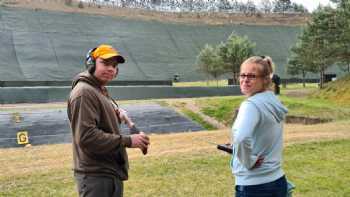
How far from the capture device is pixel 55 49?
38125mm

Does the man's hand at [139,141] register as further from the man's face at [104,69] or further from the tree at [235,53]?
the tree at [235,53]

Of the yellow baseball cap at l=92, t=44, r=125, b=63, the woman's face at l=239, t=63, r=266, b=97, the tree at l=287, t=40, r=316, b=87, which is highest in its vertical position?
the yellow baseball cap at l=92, t=44, r=125, b=63

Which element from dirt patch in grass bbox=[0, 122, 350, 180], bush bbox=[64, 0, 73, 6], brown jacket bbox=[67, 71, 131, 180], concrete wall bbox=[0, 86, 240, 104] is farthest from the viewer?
bush bbox=[64, 0, 73, 6]

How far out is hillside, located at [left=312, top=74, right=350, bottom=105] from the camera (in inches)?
840

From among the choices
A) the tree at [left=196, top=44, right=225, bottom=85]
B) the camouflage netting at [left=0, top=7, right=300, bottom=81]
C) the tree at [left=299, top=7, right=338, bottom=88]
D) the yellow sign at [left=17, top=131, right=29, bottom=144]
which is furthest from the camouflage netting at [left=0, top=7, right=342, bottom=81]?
the yellow sign at [left=17, top=131, right=29, bottom=144]

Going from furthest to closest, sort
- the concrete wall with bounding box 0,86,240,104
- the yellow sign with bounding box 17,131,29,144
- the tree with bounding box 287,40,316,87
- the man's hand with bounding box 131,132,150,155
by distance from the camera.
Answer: the tree with bounding box 287,40,316,87
the concrete wall with bounding box 0,86,240,104
the yellow sign with bounding box 17,131,29,144
the man's hand with bounding box 131,132,150,155

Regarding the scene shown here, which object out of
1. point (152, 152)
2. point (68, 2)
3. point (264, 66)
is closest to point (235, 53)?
point (152, 152)

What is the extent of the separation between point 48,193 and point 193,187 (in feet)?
6.17

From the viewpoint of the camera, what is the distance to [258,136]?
2.77 meters

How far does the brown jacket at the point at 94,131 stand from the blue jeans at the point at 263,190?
78 cm

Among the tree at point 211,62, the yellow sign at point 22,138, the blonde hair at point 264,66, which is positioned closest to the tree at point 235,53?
the tree at point 211,62

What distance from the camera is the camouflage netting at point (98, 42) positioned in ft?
116

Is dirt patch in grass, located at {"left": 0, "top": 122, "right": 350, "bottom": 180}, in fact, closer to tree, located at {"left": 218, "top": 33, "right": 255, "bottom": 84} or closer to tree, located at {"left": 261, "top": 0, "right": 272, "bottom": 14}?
tree, located at {"left": 218, "top": 33, "right": 255, "bottom": 84}

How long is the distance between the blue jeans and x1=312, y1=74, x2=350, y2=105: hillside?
18.8 metres
